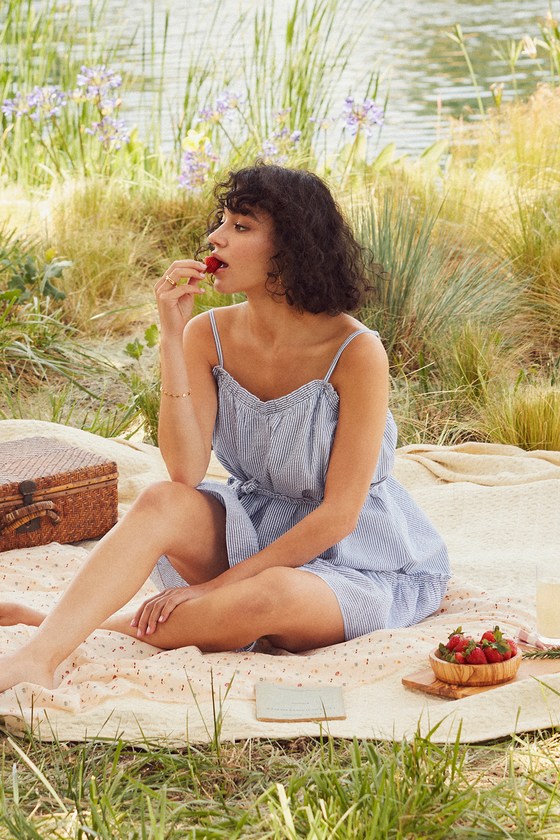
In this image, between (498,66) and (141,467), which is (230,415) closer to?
(141,467)

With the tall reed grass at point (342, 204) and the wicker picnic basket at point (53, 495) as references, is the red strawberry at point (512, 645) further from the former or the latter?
the tall reed grass at point (342, 204)

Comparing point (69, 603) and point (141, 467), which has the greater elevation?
point (69, 603)

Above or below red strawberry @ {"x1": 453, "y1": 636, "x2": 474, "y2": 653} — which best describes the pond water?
above

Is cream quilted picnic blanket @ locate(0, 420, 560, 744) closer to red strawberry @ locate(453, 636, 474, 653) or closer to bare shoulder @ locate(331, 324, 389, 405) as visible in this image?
red strawberry @ locate(453, 636, 474, 653)

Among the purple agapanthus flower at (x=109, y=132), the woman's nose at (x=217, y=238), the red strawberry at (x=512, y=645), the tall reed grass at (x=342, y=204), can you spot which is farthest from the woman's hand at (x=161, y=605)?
the purple agapanthus flower at (x=109, y=132)

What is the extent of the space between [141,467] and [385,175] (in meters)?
2.99

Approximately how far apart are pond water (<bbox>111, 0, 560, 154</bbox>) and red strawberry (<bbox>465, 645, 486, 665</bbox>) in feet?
19.9

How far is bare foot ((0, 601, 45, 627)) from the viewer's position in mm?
2697

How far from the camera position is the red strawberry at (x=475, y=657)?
7.59 ft

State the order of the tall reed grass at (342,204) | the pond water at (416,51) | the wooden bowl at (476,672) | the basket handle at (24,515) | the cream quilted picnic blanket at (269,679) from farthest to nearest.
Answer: the pond water at (416,51), the tall reed grass at (342,204), the basket handle at (24,515), the wooden bowl at (476,672), the cream quilted picnic blanket at (269,679)

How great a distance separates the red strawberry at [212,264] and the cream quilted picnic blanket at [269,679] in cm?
85

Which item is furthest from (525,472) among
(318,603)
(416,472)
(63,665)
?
(63,665)

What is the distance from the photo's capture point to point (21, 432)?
4094 millimetres

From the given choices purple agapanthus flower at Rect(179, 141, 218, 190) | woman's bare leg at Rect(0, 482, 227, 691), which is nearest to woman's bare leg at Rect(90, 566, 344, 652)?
woman's bare leg at Rect(0, 482, 227, 691)
